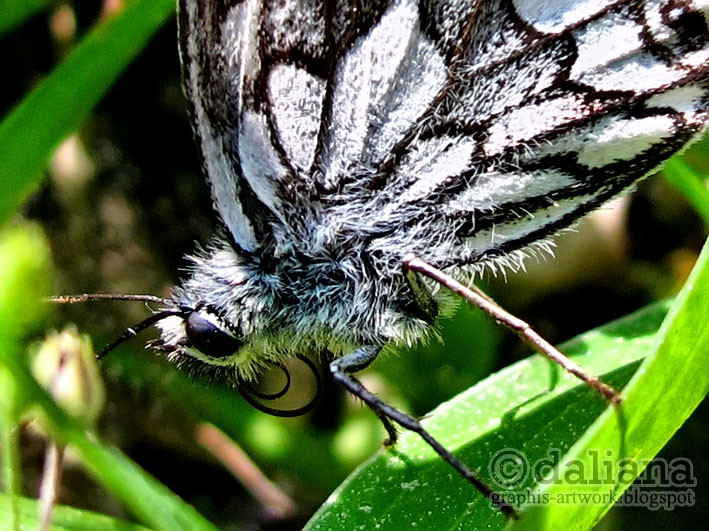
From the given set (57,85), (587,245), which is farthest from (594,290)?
(57,85)

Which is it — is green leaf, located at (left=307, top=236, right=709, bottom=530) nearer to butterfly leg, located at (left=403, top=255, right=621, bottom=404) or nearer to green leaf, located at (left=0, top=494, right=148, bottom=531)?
butterfly leg, located at (left=403, top=255, right=621, bottom=404)

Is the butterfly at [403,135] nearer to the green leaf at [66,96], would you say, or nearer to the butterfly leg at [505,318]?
the butterfly leg at [505,318]

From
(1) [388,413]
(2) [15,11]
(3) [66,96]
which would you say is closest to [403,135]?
(1) [388,413]

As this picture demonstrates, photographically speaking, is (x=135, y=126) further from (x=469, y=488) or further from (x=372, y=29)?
(x=469, y=488)

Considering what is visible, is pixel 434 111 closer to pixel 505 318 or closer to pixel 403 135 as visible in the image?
pixel 403 135

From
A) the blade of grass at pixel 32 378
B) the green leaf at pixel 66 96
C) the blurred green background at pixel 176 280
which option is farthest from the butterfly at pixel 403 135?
the blade of grass at pixel 32 378

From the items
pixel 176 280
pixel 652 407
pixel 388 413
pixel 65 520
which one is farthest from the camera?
pixel 176 280

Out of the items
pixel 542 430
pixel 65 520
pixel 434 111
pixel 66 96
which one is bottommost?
pixel 542 430
